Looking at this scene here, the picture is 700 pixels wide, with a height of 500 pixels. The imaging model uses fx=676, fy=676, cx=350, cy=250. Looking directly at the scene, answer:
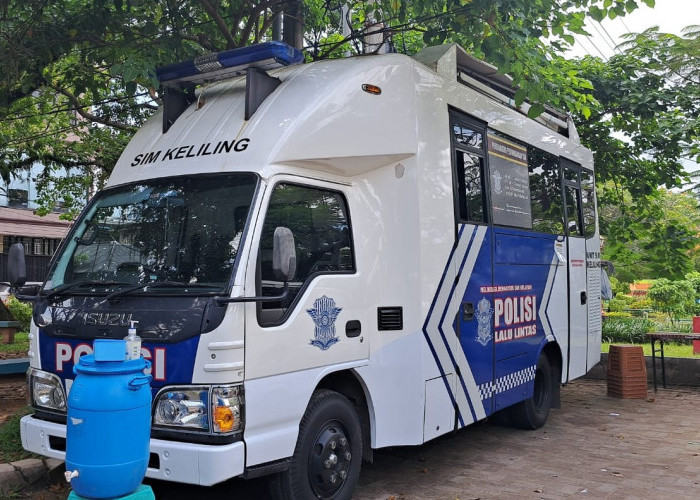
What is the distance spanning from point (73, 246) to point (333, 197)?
1880 millimetres

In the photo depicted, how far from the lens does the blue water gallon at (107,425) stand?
11.3 ft

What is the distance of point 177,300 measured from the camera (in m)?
4.02

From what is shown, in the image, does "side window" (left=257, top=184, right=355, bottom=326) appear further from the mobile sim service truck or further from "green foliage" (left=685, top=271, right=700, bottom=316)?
"green foliage" (left=685, top=271, right=700, bottom=316)

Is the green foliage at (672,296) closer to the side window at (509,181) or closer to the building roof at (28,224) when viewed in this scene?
the side window at (509,181)

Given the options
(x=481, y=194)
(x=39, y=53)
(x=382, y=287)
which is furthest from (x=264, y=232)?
(x=39, y=53)

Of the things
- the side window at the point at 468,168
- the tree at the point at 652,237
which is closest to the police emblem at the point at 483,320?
the side window at the point at 468,168

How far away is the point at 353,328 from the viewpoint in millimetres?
4883

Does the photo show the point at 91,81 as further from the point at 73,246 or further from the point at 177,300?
the point at 177,300

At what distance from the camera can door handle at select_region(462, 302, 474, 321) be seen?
229 inches

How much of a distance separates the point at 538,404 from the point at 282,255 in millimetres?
5065

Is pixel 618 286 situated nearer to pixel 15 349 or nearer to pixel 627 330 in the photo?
pixel 627 330

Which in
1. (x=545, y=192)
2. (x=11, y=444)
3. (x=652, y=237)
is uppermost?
(x=545, y=192)

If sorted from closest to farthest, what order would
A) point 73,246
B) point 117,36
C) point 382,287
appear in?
point 73,246 < point 382,287 < point 117,36

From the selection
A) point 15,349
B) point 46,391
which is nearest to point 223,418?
point 46,391
